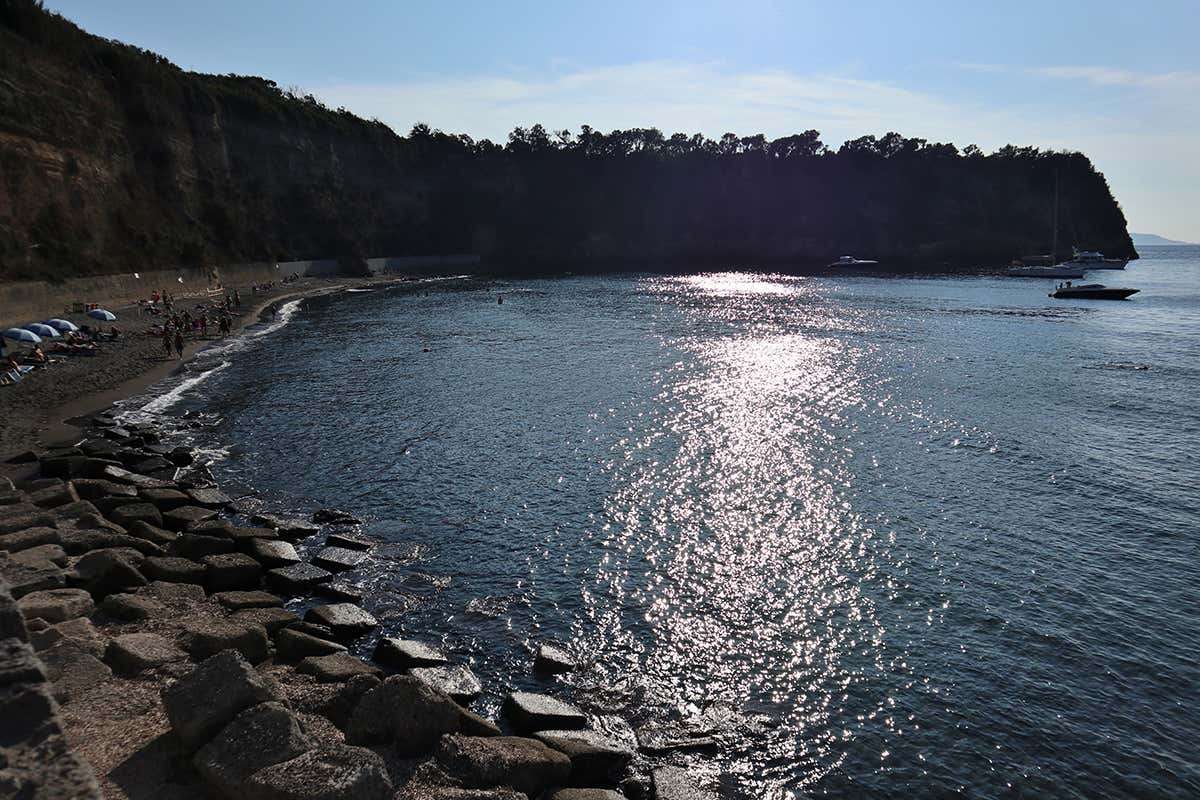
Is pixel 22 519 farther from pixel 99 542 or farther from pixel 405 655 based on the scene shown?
pixel 405 655

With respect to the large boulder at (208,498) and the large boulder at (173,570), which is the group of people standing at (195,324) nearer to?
the large boulder at (208,498)

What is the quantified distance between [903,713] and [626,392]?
30.3 meters

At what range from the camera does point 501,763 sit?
10.6 metres

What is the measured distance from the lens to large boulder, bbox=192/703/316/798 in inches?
348

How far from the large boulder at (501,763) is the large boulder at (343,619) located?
6136mm

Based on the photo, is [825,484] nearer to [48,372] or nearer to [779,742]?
[779,742]

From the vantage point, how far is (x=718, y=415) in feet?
127

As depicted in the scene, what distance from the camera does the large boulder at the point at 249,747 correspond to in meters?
8.84

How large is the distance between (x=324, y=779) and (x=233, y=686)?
7.87 feet

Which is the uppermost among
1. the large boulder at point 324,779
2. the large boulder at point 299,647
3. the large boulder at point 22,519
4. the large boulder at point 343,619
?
the large boulder at point 22,519

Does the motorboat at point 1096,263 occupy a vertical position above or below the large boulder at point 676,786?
above

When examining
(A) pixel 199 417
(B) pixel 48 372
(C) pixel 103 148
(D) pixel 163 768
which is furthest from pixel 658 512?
(C) pixel 103 148

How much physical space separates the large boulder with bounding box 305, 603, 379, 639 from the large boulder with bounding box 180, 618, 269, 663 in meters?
1.82

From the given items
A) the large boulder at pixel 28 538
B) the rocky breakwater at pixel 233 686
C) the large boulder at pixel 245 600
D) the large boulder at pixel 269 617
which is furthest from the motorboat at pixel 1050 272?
the large boulder at pixel 28 538
